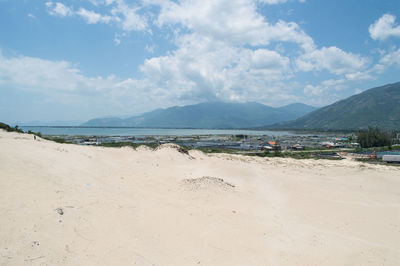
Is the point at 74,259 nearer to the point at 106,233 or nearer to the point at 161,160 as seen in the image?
the point at 106,233

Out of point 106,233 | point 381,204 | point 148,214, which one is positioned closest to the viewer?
point 106,233

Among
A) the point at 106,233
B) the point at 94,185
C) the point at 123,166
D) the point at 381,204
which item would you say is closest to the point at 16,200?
the point at 106,233

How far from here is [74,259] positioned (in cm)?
437

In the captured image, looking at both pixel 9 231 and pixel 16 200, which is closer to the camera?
pixel 9 231

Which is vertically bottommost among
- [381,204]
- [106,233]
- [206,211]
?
[381,204]

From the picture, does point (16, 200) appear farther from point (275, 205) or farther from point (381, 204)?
point (381, 204)

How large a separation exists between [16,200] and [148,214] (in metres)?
3.42

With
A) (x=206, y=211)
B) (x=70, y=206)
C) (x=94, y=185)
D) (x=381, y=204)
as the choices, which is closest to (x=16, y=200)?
(x=70, y=206)

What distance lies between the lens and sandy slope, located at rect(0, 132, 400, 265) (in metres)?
4.86

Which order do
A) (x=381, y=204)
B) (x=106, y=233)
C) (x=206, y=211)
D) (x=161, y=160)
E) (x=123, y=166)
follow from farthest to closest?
(x=161, y=160), (x=123, y=166), (x=381, y=204), (x=206, y=211), (x=106, y=233)

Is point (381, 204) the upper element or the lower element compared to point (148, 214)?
lower

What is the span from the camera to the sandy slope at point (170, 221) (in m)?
4.86

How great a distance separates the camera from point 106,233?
553 cm

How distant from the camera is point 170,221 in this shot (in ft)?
23.3
